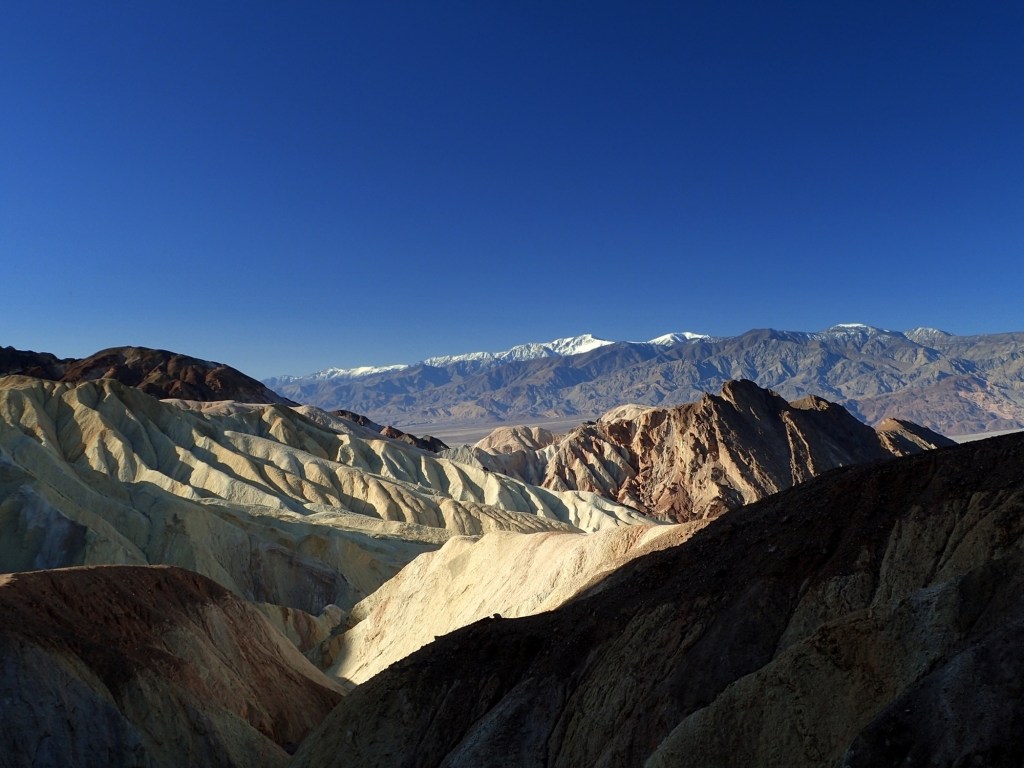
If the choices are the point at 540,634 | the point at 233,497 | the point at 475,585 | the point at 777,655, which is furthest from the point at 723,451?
the point at 777,655

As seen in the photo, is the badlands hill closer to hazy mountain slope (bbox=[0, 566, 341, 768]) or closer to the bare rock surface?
the bare rock surface

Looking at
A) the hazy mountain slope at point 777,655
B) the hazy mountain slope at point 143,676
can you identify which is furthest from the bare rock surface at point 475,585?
the hazy mountain slope at point 777,655

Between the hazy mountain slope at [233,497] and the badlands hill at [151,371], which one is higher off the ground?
the badlands hill at [151,371]

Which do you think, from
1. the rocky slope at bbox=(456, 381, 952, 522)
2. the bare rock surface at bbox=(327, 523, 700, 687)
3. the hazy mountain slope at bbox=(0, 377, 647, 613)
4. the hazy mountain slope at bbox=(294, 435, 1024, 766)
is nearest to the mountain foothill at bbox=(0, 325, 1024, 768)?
the hazy mountain slope at bbox=(294, 435, 1024, 766)

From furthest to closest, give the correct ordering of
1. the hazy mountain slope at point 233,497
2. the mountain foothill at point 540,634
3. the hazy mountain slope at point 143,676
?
the hazy mountain slope at point 233,497 < the hazy mountain slope at point 143,676 < the mountain foothill at point 540,634

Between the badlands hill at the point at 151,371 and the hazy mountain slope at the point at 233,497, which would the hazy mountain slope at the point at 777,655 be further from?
the badlands hill at the point at 151,371

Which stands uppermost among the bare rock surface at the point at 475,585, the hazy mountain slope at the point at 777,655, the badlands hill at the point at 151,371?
the badlands hill at the point at 151,371

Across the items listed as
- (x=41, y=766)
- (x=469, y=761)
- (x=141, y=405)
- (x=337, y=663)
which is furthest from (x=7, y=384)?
(x=469, y=761)
